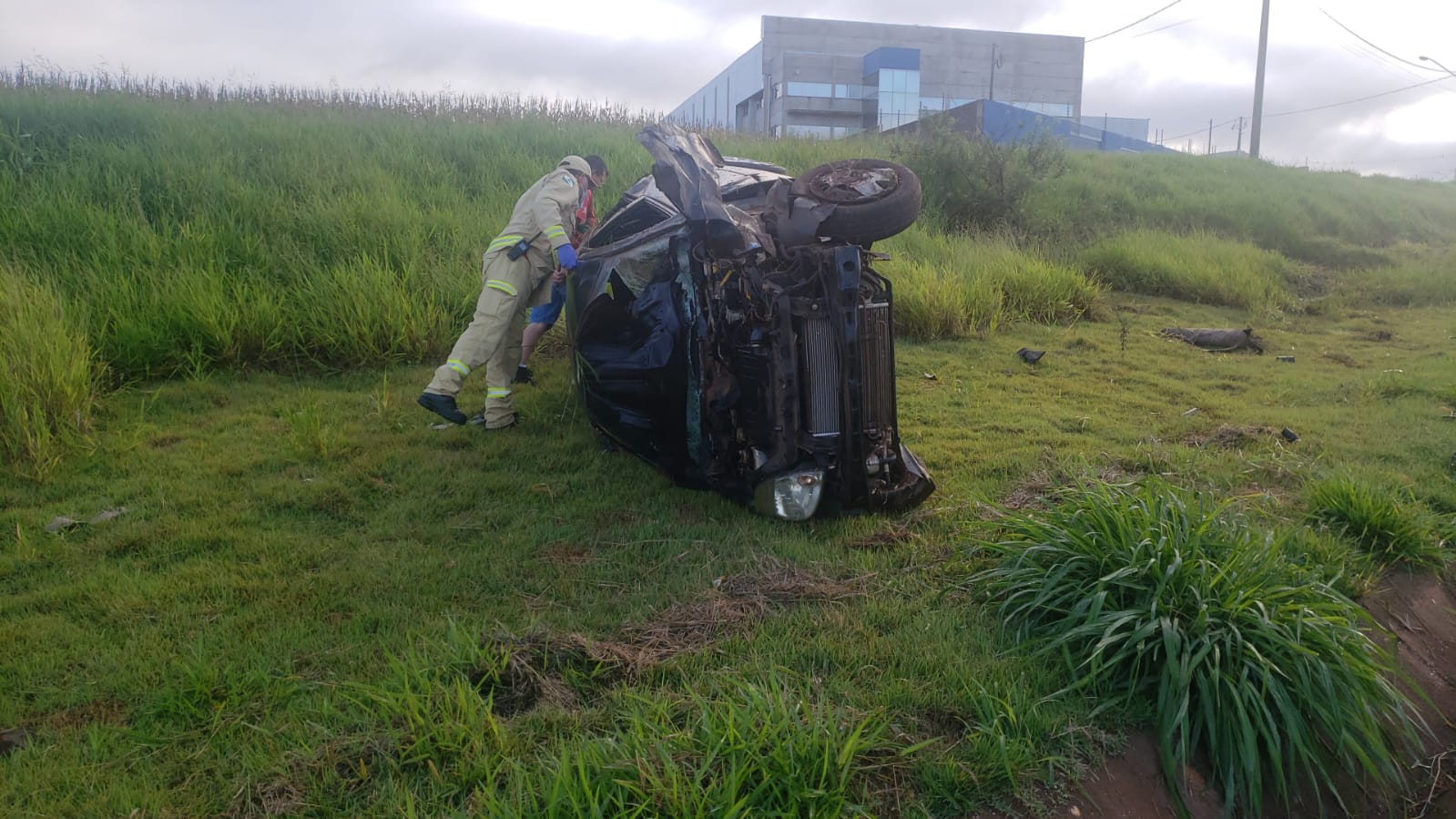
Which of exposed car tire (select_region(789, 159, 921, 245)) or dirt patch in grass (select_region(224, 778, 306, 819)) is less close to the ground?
exposed car tire (select_region(789, 159, 921, 245))

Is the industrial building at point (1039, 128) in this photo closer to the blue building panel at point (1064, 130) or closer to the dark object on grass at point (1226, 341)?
the blue building panel at point (1064, 130)

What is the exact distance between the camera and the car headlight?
3.73 m

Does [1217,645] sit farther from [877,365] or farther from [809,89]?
[809,89]

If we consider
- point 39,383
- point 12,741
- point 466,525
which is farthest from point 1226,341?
point 39,383

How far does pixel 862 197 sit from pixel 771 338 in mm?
836

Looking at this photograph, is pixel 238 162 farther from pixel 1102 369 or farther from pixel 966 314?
pixel 1102 369

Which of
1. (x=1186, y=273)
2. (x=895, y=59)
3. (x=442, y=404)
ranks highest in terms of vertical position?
(x=895, y=59)

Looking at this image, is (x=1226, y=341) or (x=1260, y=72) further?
(x=1260, y=72)

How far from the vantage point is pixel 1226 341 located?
27.0ft

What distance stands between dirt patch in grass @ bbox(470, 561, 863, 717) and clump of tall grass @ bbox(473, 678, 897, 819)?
283 mm

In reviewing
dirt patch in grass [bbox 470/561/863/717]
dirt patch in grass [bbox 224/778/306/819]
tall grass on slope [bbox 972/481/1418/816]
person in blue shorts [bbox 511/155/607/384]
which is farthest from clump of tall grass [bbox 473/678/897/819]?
person in blue shorts [bbox 511/155/607/384]

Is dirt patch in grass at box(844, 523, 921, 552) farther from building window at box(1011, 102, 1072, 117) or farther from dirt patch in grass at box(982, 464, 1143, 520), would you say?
building window at box(1011, 102, 1072, 117)

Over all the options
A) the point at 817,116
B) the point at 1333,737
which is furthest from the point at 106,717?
the point at 817,116

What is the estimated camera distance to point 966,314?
8391 mm
